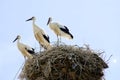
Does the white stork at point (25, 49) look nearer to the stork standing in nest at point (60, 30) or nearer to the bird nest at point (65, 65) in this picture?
the stork standing in nest at point (60, 30)

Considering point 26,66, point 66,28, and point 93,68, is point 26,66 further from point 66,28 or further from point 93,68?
point 66,28

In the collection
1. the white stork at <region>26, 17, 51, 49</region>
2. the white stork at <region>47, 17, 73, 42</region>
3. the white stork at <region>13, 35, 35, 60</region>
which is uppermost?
the white stork at <region>47, 17, 73, 42</region>

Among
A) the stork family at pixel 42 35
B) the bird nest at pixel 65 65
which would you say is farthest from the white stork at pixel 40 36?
the bird nest at pixel 65 65

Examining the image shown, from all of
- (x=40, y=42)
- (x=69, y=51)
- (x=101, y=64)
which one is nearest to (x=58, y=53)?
(x=69, y=51)

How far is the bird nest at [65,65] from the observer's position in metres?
9.10

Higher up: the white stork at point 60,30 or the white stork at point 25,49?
the white stork at point 60,30

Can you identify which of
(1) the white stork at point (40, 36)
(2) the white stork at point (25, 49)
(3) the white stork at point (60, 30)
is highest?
(3) the white stork at point (60, 30)

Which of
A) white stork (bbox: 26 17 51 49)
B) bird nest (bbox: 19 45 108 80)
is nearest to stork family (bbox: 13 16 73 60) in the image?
white stork (bbox: 26 17 51 49)

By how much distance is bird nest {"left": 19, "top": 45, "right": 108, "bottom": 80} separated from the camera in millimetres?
9102

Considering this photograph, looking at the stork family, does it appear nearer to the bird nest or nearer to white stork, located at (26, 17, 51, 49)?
white stork, located at (26, 17, 51, 49)

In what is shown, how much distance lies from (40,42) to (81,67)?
7.61 ft

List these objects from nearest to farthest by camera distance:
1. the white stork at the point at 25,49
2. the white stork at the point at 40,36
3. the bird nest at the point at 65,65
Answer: the bird nest at the point at 65,65
the white stork at the point at 25,49
the white stork at the point at 40,36

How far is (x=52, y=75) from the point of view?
9086 millimetres

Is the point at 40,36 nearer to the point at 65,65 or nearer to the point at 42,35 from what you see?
the point at 42,35
